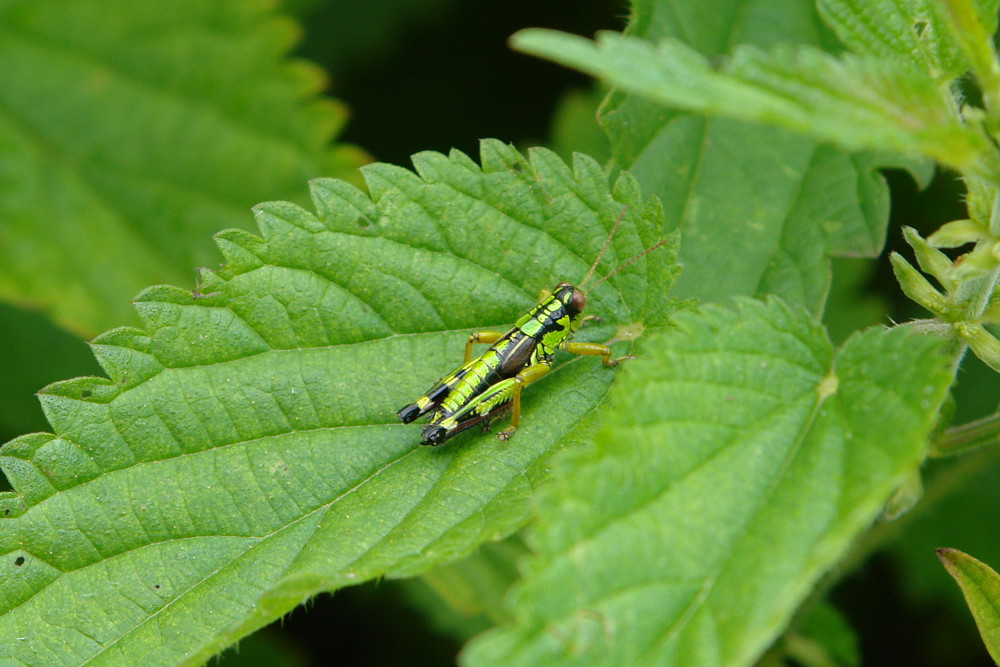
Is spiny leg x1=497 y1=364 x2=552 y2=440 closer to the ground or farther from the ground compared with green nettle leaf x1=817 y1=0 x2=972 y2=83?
closer to the ground

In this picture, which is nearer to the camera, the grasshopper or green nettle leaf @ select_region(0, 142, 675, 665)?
green nettle leaf @ select_region(0, 142, 675, 665)

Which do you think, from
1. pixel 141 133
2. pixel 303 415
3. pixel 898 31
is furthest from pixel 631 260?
pixel 141 133

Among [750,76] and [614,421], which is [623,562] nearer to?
[614,421]

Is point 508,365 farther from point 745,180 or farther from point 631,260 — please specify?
point 745,180

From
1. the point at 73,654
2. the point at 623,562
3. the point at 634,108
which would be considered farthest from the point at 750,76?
the point at 73,654

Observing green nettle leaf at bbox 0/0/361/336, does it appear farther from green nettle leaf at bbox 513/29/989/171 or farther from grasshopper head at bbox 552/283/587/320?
green nettle leaf at bbox 513/29/989/171

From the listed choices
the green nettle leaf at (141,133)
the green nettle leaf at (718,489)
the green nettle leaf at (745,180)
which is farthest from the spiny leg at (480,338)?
the green nettle leaf at (141,133)

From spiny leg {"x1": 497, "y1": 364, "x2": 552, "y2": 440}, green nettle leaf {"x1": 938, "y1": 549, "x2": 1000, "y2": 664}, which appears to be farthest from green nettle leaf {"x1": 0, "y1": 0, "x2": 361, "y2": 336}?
green nettle leaf {"x1": 938, "y1": 549, "x2": 1000, "y2": 664}
